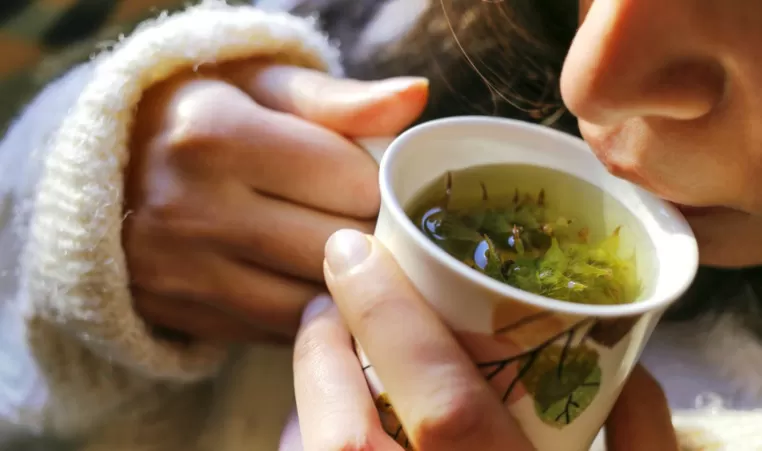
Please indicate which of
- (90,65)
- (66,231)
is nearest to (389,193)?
(66,231)

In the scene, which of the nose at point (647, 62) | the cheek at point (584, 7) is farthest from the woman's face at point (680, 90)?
the cheek at point (584, 7)

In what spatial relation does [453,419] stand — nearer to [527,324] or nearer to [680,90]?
[527,324]

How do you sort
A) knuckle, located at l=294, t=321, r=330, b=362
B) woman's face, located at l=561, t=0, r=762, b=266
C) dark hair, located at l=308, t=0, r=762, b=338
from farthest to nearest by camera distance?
dark hair, located at l=308, t=0, r=762, b=338
knuckle, located at l=294, t=321, r=330, b=362
woman's face, located at l=561, t=0, r=762, b=266

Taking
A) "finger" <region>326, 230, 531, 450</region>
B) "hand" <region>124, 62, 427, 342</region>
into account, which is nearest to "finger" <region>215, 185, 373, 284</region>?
"hand" <region>124, 62, 427, 342</region>

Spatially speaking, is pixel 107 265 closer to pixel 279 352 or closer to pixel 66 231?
pixel 66 231

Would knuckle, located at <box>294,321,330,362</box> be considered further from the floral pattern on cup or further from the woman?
the floral pattern on cup
